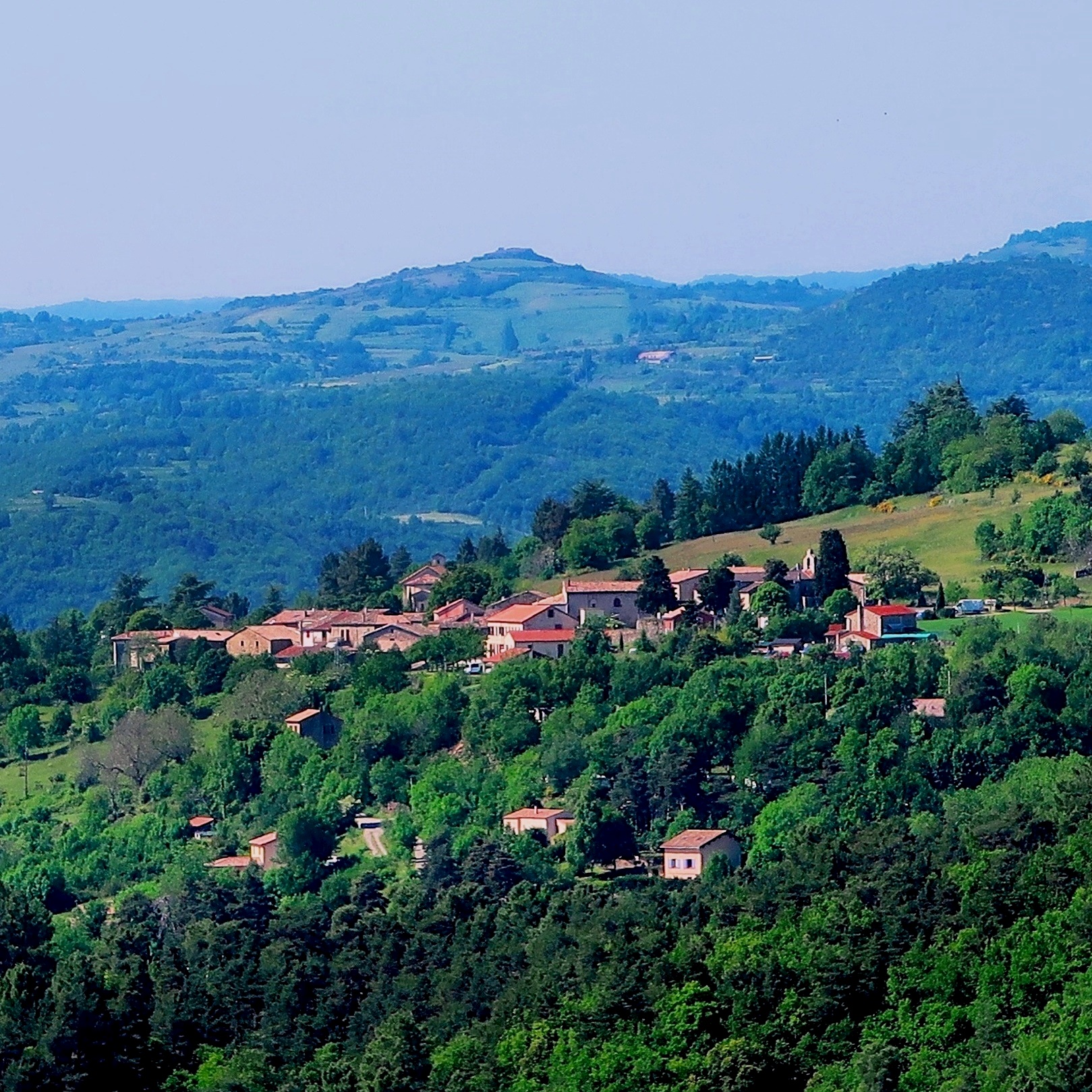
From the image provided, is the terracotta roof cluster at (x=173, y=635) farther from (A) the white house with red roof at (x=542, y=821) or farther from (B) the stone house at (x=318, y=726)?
(A) the white house with red roof at (x=542, y=821)

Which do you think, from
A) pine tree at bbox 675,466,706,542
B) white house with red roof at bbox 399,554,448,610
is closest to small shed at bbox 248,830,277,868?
white house with red roof at bbox 399,554,448,610

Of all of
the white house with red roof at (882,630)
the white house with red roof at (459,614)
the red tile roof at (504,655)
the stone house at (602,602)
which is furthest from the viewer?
the white house with red roof at (459,614)

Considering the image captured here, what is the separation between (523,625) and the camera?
6494 cm

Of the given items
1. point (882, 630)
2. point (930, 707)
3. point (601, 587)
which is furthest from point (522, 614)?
point (930, 707)

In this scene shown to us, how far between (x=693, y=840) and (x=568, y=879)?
249 centimetres

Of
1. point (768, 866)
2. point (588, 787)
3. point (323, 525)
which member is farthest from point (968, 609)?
point (323, 525)

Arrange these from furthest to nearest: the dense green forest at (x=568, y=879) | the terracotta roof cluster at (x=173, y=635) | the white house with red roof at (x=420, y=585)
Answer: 1. the white house with red roof at (x=420, y=585)
2. the terracotta roof cluster at (x=173, y=635)
3. the dense green forest at (x=568, y=879)

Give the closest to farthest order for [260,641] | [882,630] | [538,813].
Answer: [538,813] → [882,630] → [260,641]

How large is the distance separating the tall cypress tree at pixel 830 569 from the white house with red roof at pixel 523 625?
217 inches

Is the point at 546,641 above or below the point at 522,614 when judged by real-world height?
below

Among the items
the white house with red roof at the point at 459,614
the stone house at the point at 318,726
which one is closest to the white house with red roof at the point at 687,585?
the white house with red roof at the point at 459,614

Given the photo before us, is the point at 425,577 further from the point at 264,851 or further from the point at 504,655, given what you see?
the point at 264,851

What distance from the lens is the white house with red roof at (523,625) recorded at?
64562 mm

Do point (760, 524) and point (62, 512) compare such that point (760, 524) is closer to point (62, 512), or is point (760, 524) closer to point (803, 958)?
point (803, 958)
